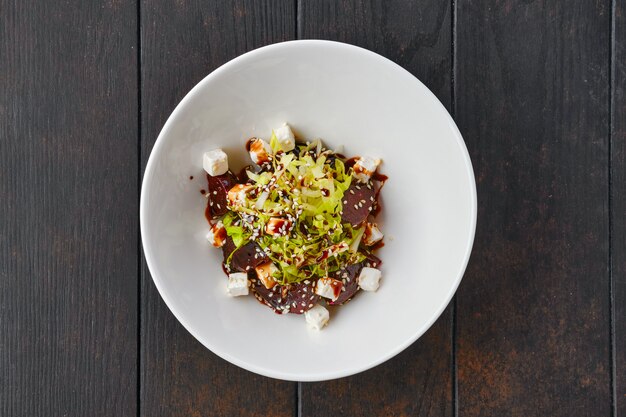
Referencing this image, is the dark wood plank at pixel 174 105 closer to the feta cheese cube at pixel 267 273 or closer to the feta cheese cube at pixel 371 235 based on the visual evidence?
the feta cheese cube at pixel 267 273

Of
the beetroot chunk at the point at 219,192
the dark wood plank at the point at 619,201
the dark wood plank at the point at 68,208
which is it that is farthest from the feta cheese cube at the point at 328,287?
the dark wood plank at the point at 619,201

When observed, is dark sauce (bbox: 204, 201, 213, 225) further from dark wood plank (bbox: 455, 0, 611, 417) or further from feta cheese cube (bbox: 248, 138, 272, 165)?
dark wood plank (bbox: 455, 0, 611, 417)

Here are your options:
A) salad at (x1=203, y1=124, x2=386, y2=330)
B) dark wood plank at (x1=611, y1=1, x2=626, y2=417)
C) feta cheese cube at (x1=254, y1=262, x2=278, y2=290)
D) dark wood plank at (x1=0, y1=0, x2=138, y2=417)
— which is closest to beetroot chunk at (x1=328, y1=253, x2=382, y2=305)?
salad at (x1=203, y1=124, x2=386, y2=330)

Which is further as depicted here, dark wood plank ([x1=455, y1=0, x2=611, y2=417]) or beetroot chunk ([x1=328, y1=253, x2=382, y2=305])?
dark wood plank ([x1=455, y1=0, x2=611, y2=417])

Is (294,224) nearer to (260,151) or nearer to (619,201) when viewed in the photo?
(260,151)


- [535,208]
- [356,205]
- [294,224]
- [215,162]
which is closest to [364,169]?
[356,205]

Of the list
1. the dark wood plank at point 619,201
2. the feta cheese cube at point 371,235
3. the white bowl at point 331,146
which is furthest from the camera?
the dark wood plank at point 619,201
